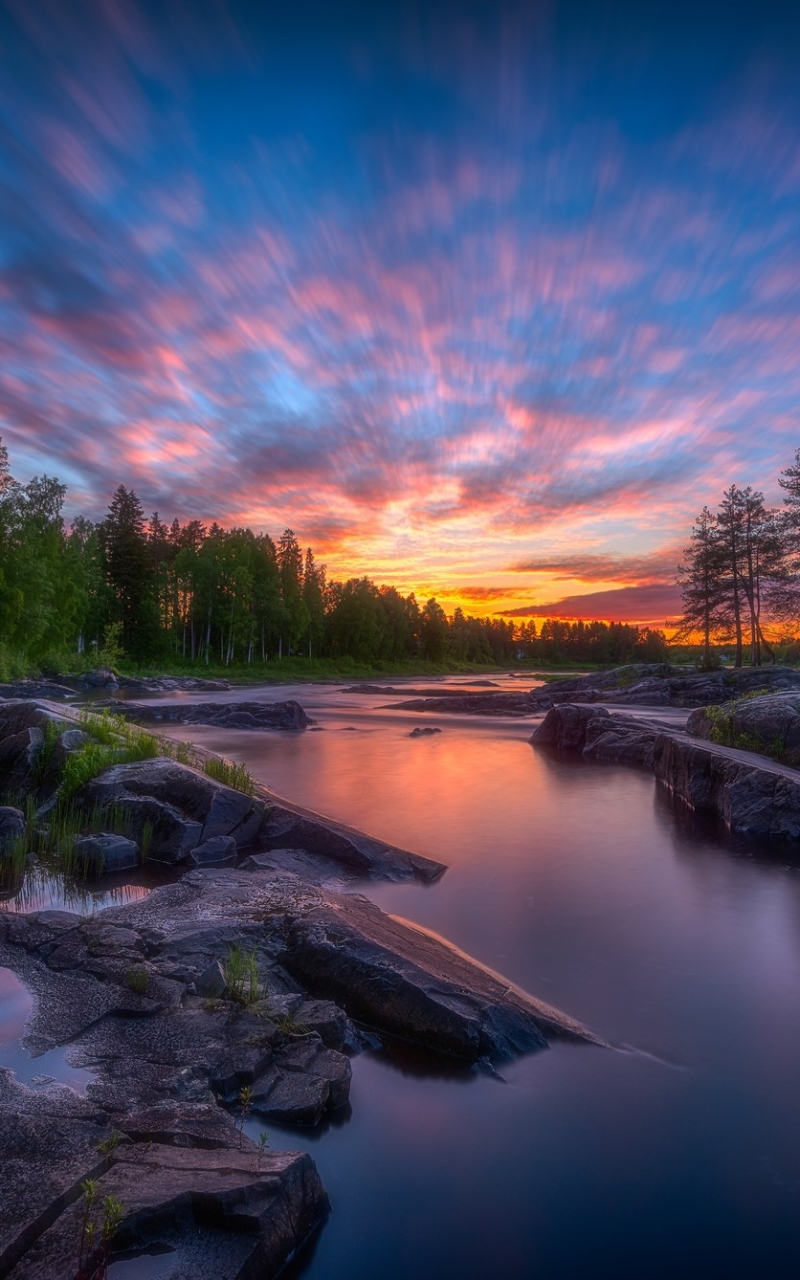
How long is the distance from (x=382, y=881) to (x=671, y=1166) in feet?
18.5

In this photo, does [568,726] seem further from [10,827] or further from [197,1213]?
[197,1213]

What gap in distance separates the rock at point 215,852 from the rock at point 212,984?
4208 mm

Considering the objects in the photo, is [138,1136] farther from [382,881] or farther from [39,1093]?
[382,881]

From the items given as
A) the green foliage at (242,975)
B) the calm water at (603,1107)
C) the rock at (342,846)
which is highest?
the green foliage at (242,975)

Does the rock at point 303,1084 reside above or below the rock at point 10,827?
below

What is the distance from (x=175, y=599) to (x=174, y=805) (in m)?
78.0

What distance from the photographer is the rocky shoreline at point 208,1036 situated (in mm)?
2910

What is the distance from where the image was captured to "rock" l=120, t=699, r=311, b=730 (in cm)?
3162

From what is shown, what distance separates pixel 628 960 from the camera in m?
7.32

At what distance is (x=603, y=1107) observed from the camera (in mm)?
4746

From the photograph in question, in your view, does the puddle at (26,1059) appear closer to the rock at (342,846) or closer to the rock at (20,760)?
the rock at (342,846)

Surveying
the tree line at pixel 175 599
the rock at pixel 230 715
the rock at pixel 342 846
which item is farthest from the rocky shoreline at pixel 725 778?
the tree line at pixel 175 599

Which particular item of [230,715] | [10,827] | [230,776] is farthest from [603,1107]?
[230,715]

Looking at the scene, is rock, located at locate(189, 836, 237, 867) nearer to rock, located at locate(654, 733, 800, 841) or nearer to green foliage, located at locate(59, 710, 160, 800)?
green foliage, located at locate(59, 710, 160, 800)
